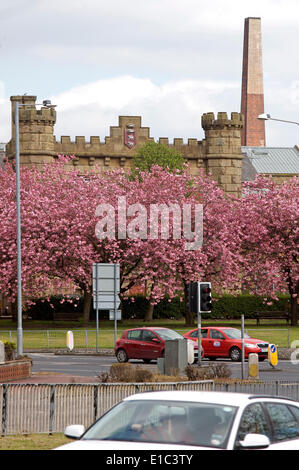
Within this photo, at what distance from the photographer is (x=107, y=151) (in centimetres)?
7706

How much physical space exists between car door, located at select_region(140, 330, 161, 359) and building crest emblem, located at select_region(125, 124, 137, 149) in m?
42.5

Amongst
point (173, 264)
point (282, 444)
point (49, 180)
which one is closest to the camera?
point (282, 444)

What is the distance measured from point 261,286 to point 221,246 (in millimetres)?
4004

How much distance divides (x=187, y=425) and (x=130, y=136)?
6864 centimetres

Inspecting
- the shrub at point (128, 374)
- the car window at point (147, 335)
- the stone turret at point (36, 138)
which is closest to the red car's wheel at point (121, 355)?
the car window at point (147, 335)

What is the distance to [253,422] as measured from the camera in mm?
9641

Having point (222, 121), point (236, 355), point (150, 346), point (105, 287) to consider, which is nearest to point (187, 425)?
point (150, 346)

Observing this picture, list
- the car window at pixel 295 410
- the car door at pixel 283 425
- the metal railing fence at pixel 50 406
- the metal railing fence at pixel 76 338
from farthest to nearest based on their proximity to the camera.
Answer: the metal railing fence at pixel 76 338
the metal railing fence at pixel 50 406
the car window at pixel 295 410
the car door at pixel 283 425

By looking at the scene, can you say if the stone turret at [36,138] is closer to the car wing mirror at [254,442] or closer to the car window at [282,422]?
the car window at [282,422]

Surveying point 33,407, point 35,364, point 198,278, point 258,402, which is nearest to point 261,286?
point 198,278

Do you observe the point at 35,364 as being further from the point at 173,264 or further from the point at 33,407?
the point at 173,264

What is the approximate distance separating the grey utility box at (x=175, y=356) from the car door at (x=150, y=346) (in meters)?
8.48

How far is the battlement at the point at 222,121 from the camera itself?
76.8m

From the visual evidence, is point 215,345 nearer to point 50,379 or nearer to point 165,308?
point 50,379
